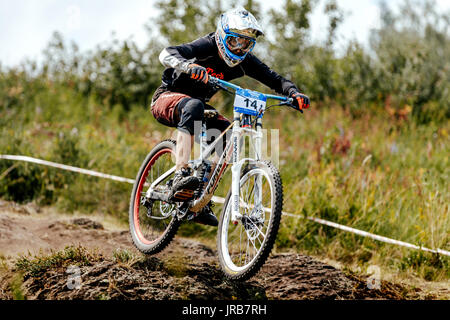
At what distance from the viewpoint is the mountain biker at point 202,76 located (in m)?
4.05

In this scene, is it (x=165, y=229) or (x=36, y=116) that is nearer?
(x=165, y=229)

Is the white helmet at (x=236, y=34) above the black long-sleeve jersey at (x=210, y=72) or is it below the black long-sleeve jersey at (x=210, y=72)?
above

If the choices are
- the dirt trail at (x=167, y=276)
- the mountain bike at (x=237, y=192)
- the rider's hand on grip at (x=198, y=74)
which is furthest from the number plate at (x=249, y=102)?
the dirt trail at (x=167, y=276)

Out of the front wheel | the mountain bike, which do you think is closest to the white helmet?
the mountain bike

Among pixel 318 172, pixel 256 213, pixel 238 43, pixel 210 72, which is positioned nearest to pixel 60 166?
pixel 318 172

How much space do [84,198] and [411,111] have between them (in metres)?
6.68

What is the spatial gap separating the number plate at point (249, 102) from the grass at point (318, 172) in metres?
1.57

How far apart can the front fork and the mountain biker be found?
35 centimetres

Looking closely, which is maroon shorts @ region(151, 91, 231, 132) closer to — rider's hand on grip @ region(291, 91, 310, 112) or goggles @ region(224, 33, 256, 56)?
goggles @ region(224, 33, 256, 56)

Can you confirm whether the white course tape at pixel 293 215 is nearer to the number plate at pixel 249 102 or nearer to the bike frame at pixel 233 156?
the bike frame at pixel 233 156

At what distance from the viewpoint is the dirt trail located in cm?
370

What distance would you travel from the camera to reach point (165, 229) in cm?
478
